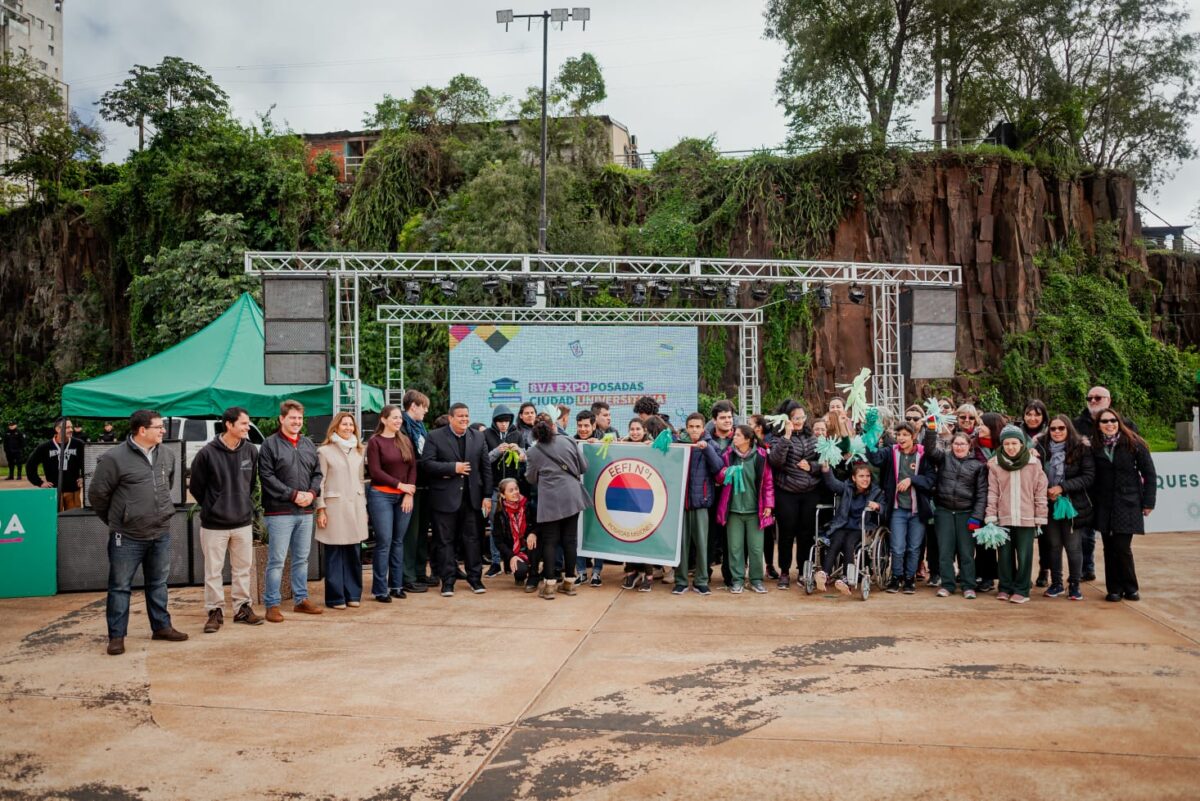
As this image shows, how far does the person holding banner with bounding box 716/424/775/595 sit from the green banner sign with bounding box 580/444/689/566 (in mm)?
413

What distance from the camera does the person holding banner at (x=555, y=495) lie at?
27.9ft

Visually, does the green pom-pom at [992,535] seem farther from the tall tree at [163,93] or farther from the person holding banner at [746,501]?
the tall tree at [163,93]

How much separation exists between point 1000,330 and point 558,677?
25.0m

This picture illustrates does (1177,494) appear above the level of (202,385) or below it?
below

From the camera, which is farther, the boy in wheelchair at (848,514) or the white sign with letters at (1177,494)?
the white sign with letters at (1177,494)

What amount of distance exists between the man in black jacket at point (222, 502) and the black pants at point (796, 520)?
4.58m

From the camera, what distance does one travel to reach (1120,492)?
320 inches

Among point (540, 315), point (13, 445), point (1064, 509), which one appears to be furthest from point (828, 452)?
point (13, 445)

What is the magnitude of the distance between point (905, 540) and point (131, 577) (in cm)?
632

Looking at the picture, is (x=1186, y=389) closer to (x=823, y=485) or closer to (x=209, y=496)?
(x=823, y=485)

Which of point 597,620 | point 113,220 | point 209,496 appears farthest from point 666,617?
point 113,220

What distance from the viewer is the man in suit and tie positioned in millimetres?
8641

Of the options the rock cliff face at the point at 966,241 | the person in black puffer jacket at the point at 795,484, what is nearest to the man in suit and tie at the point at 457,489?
the person in black puffer jacket at the point at 795,484

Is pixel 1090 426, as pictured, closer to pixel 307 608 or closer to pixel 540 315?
pixel 307 608
